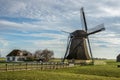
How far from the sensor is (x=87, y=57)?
77.2m

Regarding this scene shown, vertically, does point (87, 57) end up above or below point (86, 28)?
below

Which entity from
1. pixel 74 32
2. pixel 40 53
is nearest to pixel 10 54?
pixel 40 53

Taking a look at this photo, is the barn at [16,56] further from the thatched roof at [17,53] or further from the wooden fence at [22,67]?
the wooden fence at [22,67]

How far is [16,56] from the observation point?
103 metres

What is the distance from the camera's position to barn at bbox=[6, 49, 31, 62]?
103m

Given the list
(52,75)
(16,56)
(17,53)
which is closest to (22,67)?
(52,75)

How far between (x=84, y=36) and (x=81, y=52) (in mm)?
4616

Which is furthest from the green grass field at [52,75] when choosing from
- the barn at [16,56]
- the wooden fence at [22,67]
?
the barn at [16,56]

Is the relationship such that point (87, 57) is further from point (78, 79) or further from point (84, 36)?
point (78, 79)

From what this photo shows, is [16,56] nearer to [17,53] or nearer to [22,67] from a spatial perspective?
[17,53]

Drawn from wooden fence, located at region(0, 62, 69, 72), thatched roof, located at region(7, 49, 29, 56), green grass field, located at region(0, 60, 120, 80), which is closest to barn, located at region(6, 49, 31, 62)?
thatched roof, located at region(7, 49, 29, 56)

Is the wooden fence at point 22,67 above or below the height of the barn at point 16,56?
below

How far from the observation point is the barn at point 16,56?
337 ft

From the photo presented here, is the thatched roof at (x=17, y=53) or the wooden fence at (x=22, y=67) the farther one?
the thatched roof at (x=17, y=53)
